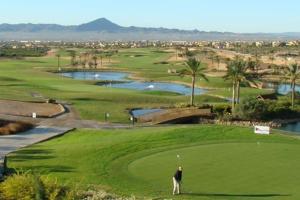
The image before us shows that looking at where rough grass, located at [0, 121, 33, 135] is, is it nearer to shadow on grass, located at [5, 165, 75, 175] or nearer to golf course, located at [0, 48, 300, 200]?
golf course, located at [0, 48, 300, 200]

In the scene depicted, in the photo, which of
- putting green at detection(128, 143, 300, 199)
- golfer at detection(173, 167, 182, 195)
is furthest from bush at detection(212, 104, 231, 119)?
golfer at detection(173, 167, 182, 195)

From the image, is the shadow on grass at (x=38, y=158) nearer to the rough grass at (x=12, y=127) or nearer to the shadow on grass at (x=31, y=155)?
the shadow on grass at (x=31, y=155)

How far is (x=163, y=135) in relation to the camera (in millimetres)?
44094

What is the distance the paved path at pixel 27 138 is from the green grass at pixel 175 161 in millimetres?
1096

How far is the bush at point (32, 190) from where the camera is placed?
21.9 meters

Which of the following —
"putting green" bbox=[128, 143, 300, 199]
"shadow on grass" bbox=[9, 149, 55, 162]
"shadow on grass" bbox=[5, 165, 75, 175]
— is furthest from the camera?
"shadow on grass" bbox=[9, 149, 55, 162]

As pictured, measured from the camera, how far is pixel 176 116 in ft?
213

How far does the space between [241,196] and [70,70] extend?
130692 mm

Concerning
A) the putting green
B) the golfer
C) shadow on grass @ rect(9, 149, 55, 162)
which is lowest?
shadow on grass @ rect(9, 149, 55, 162)

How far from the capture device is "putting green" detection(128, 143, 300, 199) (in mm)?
26969

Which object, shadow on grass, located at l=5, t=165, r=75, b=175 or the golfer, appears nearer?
the golfer

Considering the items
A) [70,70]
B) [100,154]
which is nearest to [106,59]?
[70,70]

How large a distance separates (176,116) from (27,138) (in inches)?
891

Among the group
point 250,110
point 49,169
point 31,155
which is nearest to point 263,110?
point 250,110
